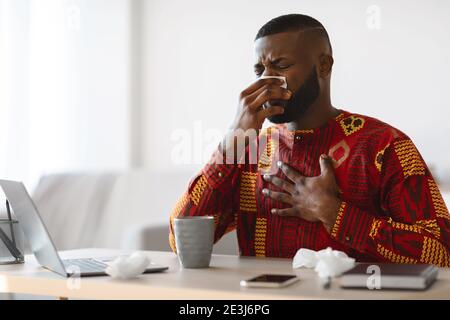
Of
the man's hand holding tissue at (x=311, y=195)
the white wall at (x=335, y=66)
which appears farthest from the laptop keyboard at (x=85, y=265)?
the white wall at (x=335, y=66)

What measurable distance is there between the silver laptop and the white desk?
0.02 m

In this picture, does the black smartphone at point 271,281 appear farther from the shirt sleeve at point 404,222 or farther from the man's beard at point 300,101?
the man's beard at point 300,101

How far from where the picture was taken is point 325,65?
1666mm

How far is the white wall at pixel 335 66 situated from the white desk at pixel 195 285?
201 cm

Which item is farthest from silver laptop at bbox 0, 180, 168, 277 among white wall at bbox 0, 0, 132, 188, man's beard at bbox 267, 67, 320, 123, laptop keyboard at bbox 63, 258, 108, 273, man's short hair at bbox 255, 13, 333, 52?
white wall at bbox 0, 0, 132, 188

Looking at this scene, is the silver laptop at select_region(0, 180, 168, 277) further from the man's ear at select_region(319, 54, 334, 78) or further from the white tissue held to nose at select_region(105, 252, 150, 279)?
the man's ear at select_region(319, 54, 334, 78)

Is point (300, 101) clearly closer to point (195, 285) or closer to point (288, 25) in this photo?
point (288, 25)

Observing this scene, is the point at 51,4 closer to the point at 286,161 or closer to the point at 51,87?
the point at 51,87

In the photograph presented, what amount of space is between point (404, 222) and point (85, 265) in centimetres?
63

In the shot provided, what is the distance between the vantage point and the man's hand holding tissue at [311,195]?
142 cm

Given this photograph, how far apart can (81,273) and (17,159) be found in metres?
2.59

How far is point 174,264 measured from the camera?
1.33m
